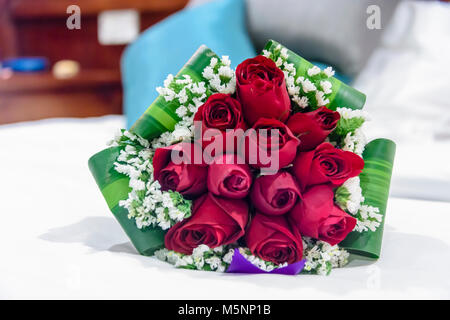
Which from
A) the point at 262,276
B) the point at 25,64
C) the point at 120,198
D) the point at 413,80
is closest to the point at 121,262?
the point at 120,198

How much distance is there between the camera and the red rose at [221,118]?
0.61m

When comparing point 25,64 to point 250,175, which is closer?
point 250,175

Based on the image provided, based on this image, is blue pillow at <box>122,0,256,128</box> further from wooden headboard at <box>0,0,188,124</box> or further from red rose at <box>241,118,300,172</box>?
wooden headboard at <box>0,0,188,124</box>

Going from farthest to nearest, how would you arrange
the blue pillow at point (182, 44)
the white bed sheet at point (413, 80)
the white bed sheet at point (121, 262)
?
1. the blue pillow at point (182, 44)
2. the white bed sheet at point (413, 80)
3. the white bed sheet at point (121, 262)

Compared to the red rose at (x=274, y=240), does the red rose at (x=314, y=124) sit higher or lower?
higher

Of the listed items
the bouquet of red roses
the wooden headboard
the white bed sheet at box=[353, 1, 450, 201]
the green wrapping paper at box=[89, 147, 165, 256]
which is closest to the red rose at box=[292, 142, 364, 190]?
the bouquet of red roses

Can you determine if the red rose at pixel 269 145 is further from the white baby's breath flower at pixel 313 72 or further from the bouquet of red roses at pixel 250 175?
the white baby's breath flower at pixel 313 72

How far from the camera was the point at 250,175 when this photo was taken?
2.04 ft

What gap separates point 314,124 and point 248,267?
0.21 m

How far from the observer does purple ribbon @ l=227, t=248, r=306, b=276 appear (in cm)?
63

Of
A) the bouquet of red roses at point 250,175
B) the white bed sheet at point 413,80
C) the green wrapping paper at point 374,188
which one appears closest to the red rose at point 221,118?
the bouquet of red roses at point 250,175

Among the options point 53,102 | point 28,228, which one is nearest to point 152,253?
point 28,228

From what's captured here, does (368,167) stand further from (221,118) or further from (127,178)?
→ (127,178)
